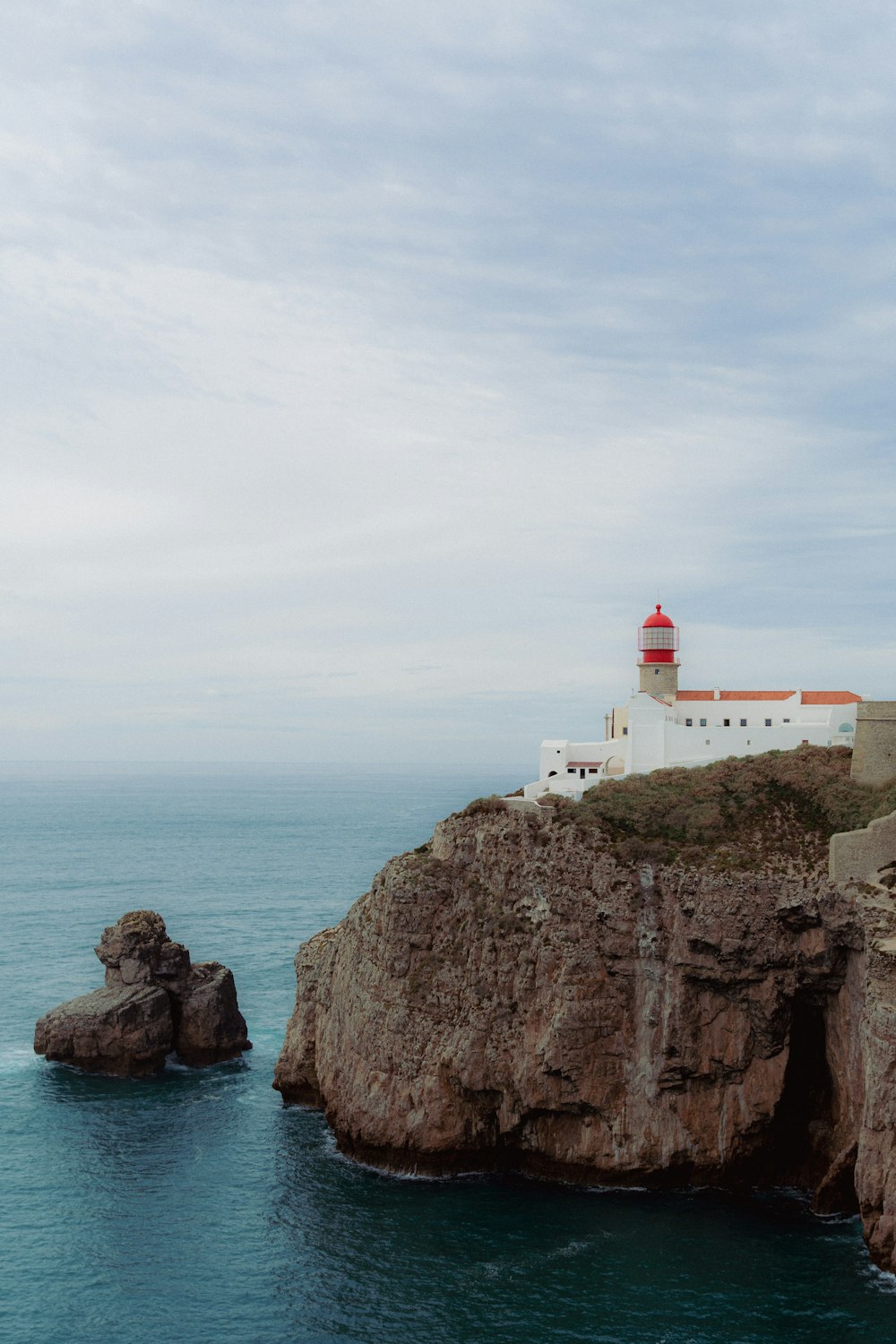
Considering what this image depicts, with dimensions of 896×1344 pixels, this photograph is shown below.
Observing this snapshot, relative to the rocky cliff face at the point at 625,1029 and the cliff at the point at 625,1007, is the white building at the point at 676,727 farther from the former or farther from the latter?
the rocky cliff face at the point at 625,1029

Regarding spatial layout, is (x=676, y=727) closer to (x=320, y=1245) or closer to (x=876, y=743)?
(x=876, y=743)

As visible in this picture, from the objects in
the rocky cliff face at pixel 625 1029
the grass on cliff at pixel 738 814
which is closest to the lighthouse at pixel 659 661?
the grass on cliff at pixel 738 814

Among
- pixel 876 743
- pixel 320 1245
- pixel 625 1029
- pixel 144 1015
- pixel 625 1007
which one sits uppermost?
pixel 876 743

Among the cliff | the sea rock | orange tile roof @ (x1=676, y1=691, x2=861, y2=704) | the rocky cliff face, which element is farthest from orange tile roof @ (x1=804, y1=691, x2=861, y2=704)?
the sea rock

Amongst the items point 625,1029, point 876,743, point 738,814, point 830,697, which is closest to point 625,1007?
point 625,1029

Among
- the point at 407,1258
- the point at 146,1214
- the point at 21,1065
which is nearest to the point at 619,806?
the point at 407,1258

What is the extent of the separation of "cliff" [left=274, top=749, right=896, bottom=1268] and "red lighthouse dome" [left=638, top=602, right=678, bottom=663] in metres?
20.9

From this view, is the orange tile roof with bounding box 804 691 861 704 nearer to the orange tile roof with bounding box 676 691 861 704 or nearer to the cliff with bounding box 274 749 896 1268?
the orange tile roof with bounding box 676 691 861 704

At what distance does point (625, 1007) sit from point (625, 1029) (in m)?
0.68

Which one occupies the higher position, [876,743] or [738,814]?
[876,743]

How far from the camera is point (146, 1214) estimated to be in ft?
114

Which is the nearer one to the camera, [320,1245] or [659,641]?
[320,1245]

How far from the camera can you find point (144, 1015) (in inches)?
1909

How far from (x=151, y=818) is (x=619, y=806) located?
156m
